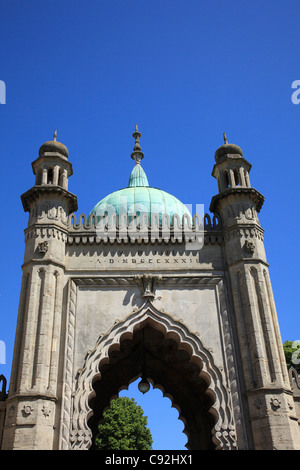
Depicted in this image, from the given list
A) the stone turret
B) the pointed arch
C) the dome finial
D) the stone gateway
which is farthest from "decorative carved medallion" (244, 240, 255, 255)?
the dome finial

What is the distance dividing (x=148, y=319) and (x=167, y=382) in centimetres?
509

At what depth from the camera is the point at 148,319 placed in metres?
15.4

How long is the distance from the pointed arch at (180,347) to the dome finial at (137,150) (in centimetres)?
1457

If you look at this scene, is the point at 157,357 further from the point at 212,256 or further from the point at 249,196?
the point at 249,196

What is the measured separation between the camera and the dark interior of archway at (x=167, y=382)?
59.0ft

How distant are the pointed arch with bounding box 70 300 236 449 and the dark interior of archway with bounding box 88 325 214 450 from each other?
103 inches

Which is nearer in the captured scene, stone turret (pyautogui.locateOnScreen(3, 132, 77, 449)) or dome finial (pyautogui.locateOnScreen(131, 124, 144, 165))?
stone turret (pyautogui.locateOnScreen(3, 132, 77, 449))

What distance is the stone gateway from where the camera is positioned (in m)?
13.5

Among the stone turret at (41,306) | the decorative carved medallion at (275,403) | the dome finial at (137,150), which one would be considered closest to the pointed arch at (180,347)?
the stone turret at (41,306)

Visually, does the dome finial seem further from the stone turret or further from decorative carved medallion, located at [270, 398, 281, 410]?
decorative carved medallion, located at [270, 398, 281, 410]

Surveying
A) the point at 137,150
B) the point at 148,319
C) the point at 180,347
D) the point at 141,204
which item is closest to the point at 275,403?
the point at 180,347

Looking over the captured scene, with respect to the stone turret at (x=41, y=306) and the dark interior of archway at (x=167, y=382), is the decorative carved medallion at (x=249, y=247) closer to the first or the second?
the dark interior of archway at (x=167, y=382)

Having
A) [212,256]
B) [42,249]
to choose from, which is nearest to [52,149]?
[42,249]
